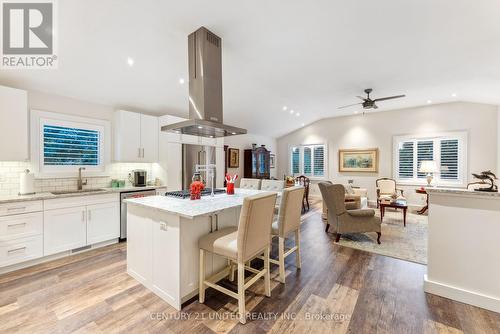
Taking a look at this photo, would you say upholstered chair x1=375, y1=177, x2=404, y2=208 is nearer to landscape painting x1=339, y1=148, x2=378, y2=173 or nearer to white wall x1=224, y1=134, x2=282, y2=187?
landscape painting x1=339, y1=148, x2=378, y2=173

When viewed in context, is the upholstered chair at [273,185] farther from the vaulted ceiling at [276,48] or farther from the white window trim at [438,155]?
the white window trim at [438,155]

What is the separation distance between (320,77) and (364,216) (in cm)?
265

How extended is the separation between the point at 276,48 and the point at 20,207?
3950 millimetres

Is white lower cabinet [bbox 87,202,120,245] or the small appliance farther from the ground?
the small appliance

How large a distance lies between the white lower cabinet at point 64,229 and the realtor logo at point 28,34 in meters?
1.96

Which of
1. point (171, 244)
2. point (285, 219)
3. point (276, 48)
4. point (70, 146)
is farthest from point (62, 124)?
point (285, 219)

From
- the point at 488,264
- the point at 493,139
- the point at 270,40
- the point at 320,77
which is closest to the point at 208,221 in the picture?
the point at 270,40

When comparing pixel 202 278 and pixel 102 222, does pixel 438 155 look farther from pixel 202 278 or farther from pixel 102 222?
pixel 102 222

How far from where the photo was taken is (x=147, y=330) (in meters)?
1.73

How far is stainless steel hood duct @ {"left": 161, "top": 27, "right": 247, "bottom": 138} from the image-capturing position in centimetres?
257

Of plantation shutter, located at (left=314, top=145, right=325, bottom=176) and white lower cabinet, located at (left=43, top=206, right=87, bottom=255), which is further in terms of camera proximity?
plantation shutter, located at (left=314, top=145, right=325, bottom=176)

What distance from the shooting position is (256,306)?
2027 millimetres

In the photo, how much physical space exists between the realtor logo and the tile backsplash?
1353 millimetres

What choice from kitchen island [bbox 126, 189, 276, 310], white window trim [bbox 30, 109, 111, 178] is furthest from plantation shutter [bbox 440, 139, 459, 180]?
white window trim [bbox 30, 109, 111, 178]
